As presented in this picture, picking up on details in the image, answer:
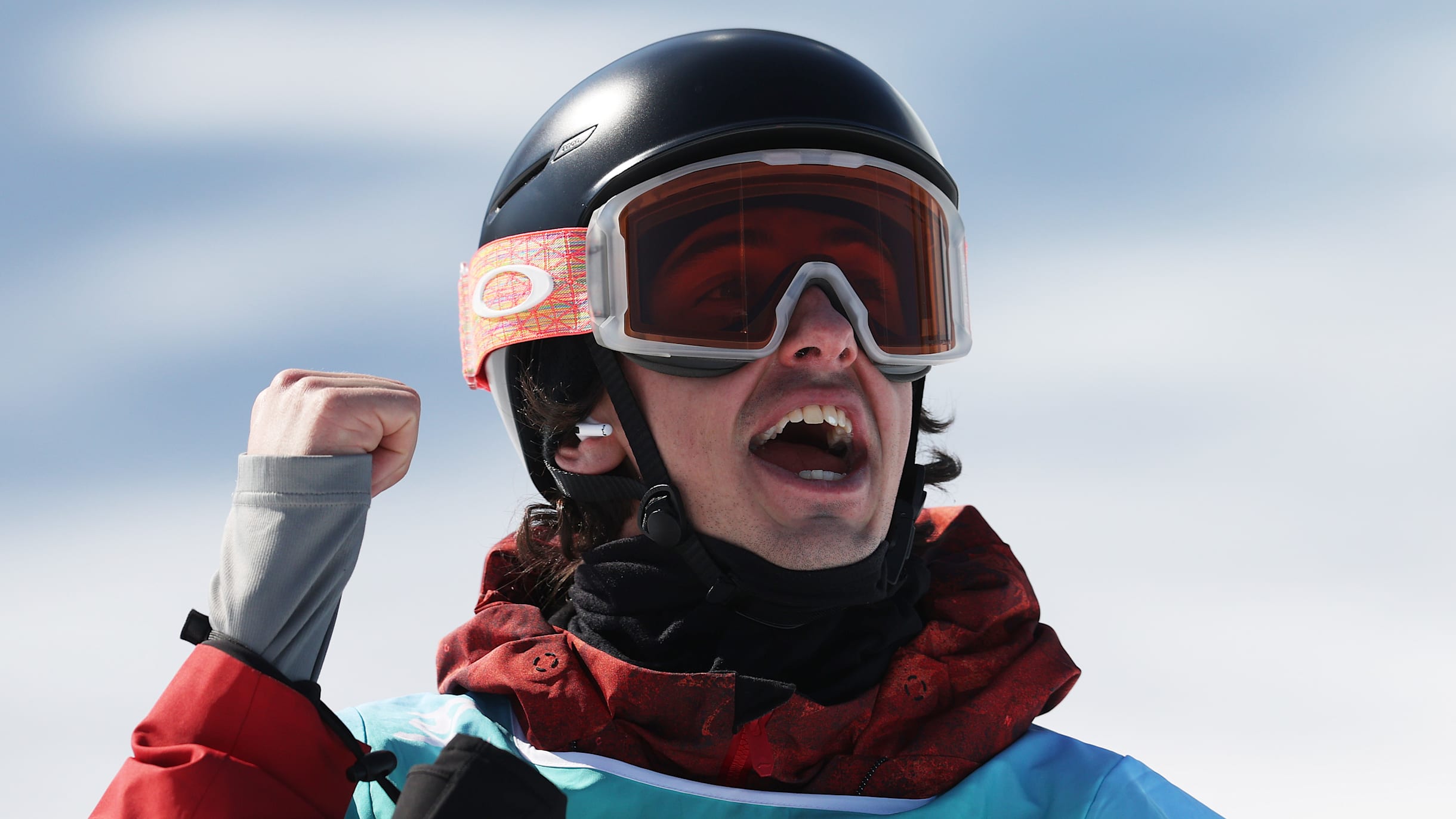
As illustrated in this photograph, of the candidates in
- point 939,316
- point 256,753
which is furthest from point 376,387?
point 939,316

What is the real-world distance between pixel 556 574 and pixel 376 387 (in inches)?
34.2

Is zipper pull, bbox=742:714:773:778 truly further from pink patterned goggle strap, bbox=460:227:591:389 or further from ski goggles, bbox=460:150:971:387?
pink patterned goggle strap, bbox=460:227:591:389

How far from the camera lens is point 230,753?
7.43 feet

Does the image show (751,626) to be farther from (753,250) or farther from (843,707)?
(753,250)

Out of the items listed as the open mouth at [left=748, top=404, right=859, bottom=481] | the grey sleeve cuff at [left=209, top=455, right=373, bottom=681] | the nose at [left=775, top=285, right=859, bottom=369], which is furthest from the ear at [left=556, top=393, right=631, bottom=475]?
the grey sleeve cuff at [left=209, top=455, right=373, bottom=681]

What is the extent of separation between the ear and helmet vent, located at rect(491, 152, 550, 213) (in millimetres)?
686

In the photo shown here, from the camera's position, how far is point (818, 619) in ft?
8.79

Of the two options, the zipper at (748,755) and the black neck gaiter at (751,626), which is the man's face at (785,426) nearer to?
the black neck gaiter at (751,626)

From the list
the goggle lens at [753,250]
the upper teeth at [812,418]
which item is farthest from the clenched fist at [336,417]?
the upper teeth at [812,418]

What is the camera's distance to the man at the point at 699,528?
2463 millimetres

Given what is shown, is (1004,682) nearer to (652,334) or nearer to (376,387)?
(652,334)

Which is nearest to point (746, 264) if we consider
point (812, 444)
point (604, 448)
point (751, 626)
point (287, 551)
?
point (812, 444)

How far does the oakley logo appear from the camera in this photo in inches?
118

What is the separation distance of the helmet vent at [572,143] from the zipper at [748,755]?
1541 millimetres
